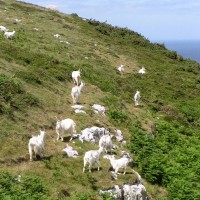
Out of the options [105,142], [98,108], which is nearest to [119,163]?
[105,142]

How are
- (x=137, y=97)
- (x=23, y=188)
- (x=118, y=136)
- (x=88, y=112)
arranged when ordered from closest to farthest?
(x=23, y=188)
(x=118, y=136)
(x=88, y=112)
(x=137, y=97)

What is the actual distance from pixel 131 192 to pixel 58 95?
12.5 meters

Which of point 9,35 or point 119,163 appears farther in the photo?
point 9,35

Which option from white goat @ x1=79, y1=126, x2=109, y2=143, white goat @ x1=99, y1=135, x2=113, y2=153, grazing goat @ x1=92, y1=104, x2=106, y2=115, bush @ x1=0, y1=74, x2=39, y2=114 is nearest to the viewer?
white goat @ x1=99, y1=135, x2=113, y2=153

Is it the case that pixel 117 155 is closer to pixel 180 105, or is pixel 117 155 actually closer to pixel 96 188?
pixel 96 188

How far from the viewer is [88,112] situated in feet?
87.9

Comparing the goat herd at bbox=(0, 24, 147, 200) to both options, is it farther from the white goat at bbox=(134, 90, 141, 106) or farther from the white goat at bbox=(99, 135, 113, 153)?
the white goat at bbox=(134, 90, 141, 106)

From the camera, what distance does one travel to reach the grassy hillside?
18.4 meters

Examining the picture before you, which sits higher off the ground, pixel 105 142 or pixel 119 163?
pixel 105 142

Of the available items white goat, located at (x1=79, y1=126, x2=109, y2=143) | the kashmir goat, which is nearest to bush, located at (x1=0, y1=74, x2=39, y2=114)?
white goat, located at (x1=79, y1=126, x2=109, y2=143)

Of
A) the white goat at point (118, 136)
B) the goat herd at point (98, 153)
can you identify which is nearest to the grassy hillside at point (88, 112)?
the goat herd at point (98, 153)

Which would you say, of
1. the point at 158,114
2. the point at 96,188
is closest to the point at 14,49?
the point at 158,114

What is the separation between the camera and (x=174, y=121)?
34.7 meters

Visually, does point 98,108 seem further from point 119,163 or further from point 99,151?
point 119,163
